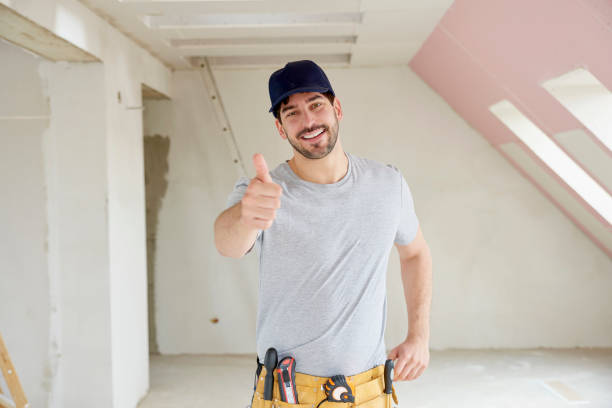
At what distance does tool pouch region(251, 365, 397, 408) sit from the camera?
147cm

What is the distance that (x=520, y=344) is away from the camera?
497cm

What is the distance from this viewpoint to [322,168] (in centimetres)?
156

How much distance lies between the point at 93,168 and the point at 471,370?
10.8ft

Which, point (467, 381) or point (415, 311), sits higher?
point (415, 311)

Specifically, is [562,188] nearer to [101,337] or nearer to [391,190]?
[391,190]

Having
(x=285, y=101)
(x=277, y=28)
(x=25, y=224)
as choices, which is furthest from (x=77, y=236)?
(x=285, y=101)

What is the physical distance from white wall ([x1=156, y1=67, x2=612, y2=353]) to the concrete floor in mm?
298

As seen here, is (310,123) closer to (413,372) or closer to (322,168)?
(322,168)

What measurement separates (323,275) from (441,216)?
374cm

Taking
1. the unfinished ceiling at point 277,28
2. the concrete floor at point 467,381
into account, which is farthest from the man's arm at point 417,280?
the concrete floor at point 467,381

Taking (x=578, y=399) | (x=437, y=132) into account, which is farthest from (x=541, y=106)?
(x=578, y=399)

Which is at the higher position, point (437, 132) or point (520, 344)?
point (437, 132)

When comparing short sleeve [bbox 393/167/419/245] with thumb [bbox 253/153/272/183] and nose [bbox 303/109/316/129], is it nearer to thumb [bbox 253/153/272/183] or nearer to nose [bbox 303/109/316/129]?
nose [bbox 303/109/316/129]

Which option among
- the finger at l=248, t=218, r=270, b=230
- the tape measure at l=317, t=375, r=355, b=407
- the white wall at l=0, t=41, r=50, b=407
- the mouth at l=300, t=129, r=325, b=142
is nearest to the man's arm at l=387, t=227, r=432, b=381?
the tape measure at l=317, t=375, r=355, b=407
